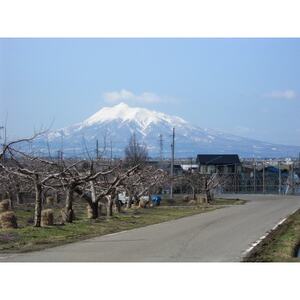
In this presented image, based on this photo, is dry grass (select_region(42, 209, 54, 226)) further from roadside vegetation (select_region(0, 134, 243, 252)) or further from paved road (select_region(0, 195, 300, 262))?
paved road (select_region(0, 195, 300, 262))

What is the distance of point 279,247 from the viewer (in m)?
15.6

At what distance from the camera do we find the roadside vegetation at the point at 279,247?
1298cm

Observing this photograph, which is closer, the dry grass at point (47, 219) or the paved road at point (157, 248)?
the paved road at point (157, 248)

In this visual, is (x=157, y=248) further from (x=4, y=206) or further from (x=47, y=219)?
(x=4, y=206)

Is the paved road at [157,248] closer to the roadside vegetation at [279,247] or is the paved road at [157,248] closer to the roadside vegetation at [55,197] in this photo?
the roadside vegetation at [279,247]

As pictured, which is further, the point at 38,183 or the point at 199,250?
the point at 38,183

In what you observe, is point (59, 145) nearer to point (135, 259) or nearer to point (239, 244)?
point (239, 244)

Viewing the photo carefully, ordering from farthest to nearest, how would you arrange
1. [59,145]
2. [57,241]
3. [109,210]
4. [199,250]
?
1. [59,145]
2. [109,210]
3. [57,241]
4. [199,250]

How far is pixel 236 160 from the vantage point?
276 feet

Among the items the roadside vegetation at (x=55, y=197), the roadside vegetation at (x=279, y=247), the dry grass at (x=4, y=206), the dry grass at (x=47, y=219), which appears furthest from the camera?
the dry grass at (x=4, y=206)

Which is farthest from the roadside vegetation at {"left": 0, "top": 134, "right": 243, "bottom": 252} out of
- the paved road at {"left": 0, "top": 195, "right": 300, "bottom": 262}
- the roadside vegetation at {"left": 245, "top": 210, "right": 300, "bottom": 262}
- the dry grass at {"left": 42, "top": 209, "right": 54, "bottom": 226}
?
the roadside vegetation at {"left": 245, "top": 210, "right": 300, "bottom": 262}

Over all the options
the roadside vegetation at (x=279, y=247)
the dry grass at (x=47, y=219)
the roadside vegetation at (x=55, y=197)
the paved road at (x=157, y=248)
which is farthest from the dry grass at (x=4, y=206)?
the roadside vegetation at (x=279, y=247)

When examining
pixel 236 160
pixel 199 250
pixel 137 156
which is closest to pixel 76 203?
pixel 137 156

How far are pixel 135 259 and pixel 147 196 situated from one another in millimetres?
38607
